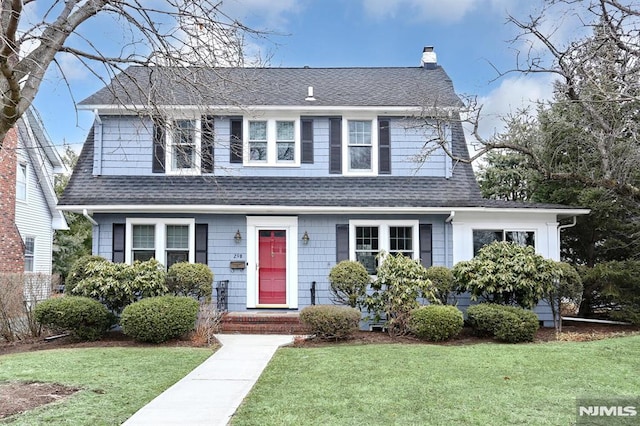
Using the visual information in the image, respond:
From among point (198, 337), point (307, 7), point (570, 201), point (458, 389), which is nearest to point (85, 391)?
point (198, 337)

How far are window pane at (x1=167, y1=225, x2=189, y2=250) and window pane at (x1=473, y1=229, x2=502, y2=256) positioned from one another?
707 cm

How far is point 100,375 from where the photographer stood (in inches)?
280

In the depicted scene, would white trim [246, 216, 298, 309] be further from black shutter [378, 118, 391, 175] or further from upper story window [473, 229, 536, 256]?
upper story window [473, 229, 536, 256]

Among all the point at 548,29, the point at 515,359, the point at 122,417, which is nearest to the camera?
the point at 122,417

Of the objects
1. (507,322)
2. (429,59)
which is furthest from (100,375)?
(429,59)

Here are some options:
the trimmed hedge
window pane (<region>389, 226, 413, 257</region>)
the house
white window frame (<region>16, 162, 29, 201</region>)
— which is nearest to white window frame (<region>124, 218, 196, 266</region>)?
window pane (<region>389, 226, 413, 257</region>)

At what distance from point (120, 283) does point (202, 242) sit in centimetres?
227

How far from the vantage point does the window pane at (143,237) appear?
1229cm

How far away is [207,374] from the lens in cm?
727

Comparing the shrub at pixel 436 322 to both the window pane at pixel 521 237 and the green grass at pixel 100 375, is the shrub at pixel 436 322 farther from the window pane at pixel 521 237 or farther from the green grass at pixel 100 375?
the green grass at pixel 100 375

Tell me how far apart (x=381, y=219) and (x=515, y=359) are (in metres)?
5.13

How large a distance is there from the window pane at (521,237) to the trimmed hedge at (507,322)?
2609mm

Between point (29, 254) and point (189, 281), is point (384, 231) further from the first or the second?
point (29, 254)

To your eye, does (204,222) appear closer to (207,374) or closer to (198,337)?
(198,337)
